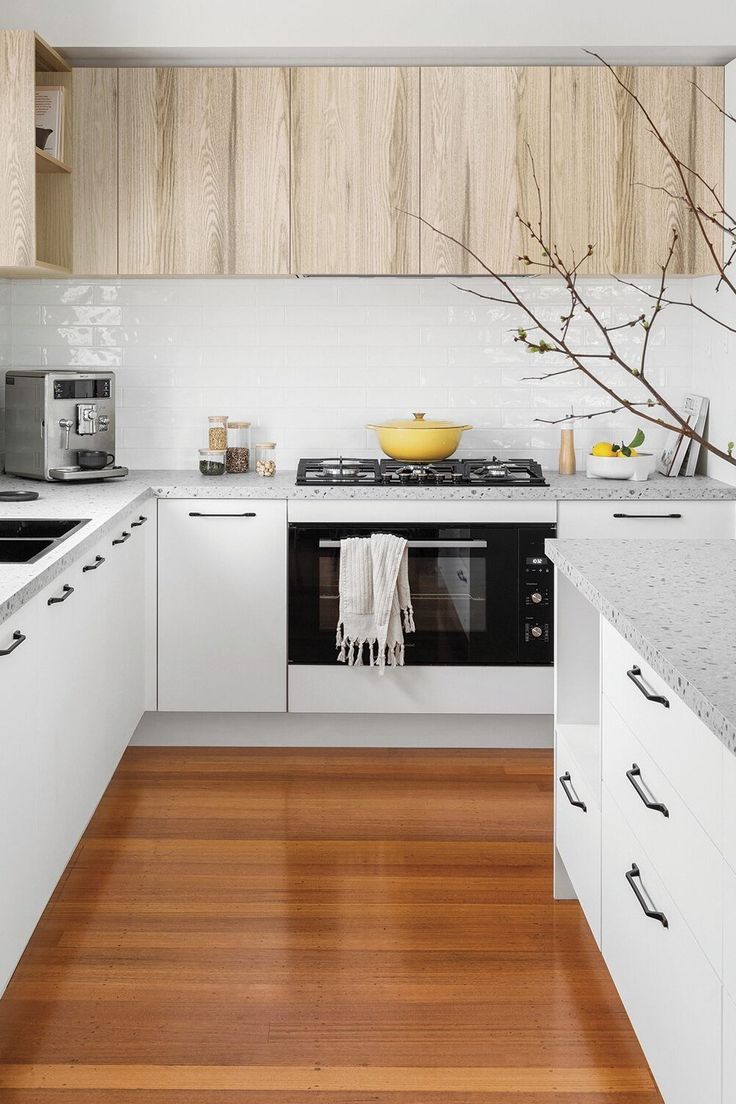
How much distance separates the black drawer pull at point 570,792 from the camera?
2.56 m

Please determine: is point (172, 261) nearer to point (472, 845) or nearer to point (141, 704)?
point (141, 704)

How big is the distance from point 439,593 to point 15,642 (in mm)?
2106

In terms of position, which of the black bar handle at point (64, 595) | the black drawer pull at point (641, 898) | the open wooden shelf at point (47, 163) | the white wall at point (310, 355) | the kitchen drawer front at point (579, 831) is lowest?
the kitchen drawer front at point (579, 831)

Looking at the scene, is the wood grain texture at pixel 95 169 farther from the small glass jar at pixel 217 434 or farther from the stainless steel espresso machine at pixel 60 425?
the small glass jar at pixel 217 434

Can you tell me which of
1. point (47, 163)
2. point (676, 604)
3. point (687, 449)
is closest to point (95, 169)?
point (47, 163)

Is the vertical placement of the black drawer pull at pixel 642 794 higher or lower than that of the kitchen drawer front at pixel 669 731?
lower

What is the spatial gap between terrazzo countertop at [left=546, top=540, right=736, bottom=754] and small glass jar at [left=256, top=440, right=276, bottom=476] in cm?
165

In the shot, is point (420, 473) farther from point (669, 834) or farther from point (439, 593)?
point (669, 834)

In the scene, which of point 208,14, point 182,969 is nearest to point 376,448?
point 208,14

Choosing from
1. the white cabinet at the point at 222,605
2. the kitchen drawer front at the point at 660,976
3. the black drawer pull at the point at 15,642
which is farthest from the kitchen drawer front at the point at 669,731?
the white cabinet at the point at 222,605

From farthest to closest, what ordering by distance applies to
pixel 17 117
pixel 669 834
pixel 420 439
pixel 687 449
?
pixel 687 449 < pixel 420 439 < pixel 17 117 < pixel 669 834

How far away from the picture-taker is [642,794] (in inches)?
76.7

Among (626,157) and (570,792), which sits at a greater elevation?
(626,157)

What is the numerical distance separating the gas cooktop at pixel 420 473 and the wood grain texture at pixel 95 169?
41.7 inches
